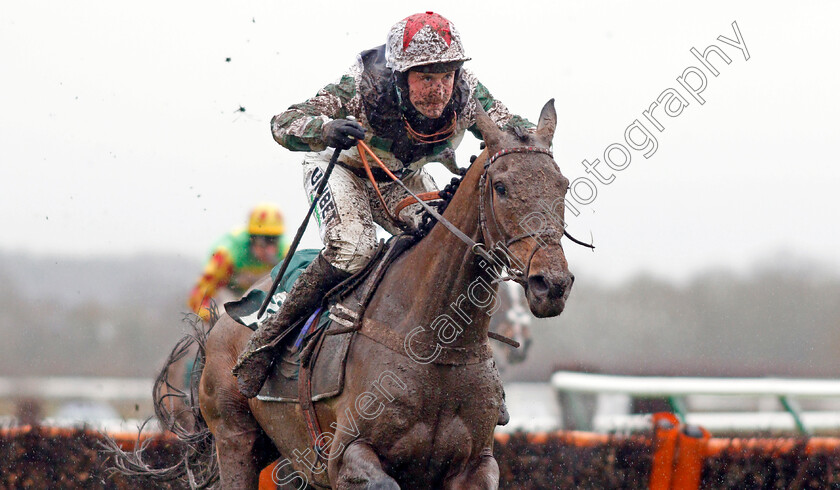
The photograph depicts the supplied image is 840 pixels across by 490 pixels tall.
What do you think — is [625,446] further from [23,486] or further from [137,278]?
[137,278]

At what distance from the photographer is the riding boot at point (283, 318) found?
475 cm

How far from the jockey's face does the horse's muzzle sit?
1.35m

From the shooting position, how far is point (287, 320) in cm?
489

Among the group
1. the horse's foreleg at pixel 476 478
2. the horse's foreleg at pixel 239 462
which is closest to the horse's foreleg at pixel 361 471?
the horse's foreleg at pixel 476 478

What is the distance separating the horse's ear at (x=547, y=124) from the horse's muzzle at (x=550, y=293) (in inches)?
28.5

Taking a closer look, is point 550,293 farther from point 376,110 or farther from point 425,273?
point 376,110

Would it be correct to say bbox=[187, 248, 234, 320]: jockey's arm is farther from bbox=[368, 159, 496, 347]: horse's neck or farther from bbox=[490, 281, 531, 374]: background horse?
bbox=[368, 159, 496, 347]: horse's neck

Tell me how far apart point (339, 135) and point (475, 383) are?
3.81 ft

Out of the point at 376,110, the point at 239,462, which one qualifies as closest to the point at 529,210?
the point at 376,110

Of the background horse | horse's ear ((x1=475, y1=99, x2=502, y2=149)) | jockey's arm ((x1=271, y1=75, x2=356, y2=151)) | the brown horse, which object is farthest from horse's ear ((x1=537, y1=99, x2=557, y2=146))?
the background horse

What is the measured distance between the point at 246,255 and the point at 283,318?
3504 mm

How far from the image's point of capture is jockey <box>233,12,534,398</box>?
14.9 feet

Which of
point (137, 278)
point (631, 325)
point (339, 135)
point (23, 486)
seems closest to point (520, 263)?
point (339, 135)

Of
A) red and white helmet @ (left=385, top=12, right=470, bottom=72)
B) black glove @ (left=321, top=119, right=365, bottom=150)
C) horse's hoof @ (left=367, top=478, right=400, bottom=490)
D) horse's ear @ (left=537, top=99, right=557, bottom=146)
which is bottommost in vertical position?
horse's hoof @ (left=367, top=478, right=400, bottom=490)
